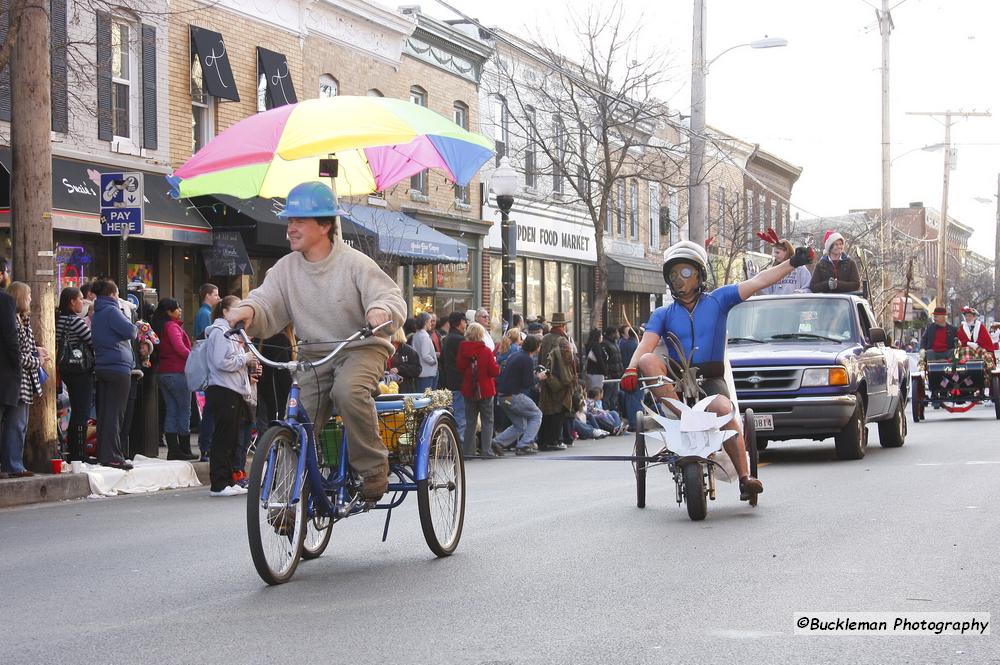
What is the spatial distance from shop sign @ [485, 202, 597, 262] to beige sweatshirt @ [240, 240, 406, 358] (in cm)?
2497

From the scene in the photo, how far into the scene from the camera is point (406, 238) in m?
25.7

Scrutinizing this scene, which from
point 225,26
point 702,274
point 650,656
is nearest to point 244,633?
point 650,656

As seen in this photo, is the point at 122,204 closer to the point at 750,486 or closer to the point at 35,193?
the point at 35,193

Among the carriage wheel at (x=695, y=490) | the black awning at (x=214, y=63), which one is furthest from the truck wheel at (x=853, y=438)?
the black awning at (x=214, y=63)

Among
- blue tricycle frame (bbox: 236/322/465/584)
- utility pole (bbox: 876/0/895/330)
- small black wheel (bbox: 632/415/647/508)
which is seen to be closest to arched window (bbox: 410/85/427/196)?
utility pole (bbox: 876/0/895/330)

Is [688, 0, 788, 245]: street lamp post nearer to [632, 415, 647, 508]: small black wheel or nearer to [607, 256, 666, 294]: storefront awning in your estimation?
[607, 256, 666, 294]: storefront awning

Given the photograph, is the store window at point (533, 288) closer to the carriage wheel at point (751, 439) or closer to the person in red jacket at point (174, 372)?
the person in red jacket at point (174, 372)

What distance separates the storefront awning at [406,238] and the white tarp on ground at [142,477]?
10002 millimetres

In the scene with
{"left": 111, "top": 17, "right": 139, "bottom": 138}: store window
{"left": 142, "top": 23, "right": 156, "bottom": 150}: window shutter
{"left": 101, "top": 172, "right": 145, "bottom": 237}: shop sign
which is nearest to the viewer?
{"left": 101, "top": 172, "right": 145, "bottom": 237}: shop sign

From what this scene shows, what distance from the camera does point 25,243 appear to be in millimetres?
13133

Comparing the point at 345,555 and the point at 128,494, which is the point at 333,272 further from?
the point at 128,494

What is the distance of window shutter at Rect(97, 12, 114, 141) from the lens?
1958 cm

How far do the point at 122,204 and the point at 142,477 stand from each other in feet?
9.40

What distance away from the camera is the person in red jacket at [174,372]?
14953 millimetres
